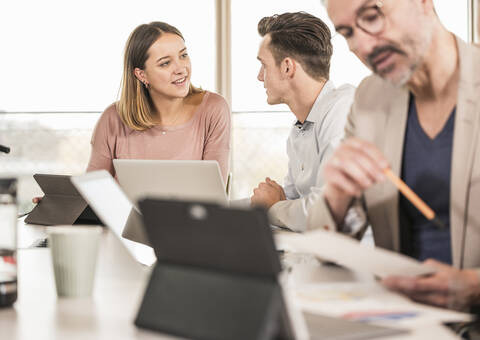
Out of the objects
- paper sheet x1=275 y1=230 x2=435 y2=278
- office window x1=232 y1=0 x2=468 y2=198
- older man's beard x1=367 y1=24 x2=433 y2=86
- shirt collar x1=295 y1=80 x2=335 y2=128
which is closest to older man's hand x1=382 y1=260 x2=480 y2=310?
paper sheet x1=275 y1=230 x2=435 y2=278

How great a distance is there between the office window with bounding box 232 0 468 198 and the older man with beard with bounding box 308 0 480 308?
3.27 metres

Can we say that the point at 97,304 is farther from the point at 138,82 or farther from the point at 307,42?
the point at 138,82

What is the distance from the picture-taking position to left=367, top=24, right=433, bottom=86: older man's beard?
1.42 meters

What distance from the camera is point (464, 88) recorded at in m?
1.40

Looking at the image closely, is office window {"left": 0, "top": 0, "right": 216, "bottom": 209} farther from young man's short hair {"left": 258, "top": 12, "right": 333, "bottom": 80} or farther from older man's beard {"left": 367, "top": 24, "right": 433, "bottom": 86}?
older man's beard {"left": 367, "top": 24, "right": 433, "bottom": 86}

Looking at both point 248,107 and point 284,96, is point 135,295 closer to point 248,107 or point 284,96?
point 284,96

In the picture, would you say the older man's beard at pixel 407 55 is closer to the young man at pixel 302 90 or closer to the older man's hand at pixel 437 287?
the older man's hand at pixel 437 287

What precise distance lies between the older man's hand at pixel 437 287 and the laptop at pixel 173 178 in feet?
2.44

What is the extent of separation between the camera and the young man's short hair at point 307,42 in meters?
2.53

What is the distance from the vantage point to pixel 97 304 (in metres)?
1.08

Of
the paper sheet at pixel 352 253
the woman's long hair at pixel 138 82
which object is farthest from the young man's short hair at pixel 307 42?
the paper sheet at pixel 352 253

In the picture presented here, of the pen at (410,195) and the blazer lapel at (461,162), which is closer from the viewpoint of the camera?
the pen at (410,195)

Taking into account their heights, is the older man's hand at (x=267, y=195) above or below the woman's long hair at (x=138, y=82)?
below

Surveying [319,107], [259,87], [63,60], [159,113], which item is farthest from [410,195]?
[63,60]
